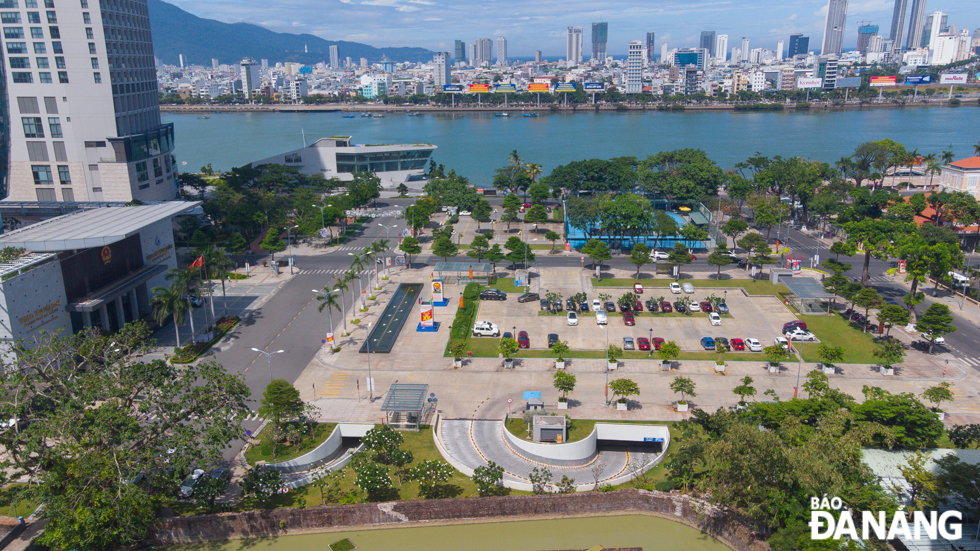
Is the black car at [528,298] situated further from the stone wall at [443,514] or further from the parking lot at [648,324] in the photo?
the stone wall at [443,514]

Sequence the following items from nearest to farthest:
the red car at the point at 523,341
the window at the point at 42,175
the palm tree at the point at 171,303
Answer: the palm tree at the point at 171,303 → the red car at the point at 523,341 → the window at the point at 42,175

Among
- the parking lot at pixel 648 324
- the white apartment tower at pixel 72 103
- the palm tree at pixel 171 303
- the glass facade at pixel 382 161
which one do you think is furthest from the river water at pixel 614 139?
the palm tree at pixel 171 303

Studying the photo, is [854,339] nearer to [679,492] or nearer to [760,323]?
[760,323]

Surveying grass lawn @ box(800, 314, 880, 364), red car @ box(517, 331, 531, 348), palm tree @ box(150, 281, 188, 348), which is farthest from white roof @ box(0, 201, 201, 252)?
grass lawn @ box(800, 314, 880, 364)

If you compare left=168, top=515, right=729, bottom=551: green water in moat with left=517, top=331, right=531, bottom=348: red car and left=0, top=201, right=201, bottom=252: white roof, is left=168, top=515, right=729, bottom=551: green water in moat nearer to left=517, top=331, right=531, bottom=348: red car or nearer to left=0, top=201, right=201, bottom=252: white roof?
left=517, top=331, right=531, bottom=348: red car

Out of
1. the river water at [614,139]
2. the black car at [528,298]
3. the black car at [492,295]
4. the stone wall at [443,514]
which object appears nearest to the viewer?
the stone wall at [443,514]

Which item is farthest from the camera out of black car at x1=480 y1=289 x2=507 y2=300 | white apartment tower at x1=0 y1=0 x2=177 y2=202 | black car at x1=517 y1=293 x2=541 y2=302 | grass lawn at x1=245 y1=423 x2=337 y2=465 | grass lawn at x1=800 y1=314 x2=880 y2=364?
white apartment tower at x1=0 y1=0 x2=177 y2=202

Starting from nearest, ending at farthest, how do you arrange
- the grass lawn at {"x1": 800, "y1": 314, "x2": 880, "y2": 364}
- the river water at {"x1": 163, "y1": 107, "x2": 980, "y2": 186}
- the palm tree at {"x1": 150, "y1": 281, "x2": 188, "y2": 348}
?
the palm tree at {"x1": 150, "y1": 281, "x2": 188, "y2": 348}, the grass lawn at {"x1": 800, "y1": 314, "x2": 880, "y2": 364}, the river water at {"x1": 163, "y1": 107, "x2": 980, "y2": 186}

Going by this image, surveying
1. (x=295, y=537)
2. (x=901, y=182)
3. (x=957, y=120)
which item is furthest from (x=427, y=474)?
(x=957, y=120)
